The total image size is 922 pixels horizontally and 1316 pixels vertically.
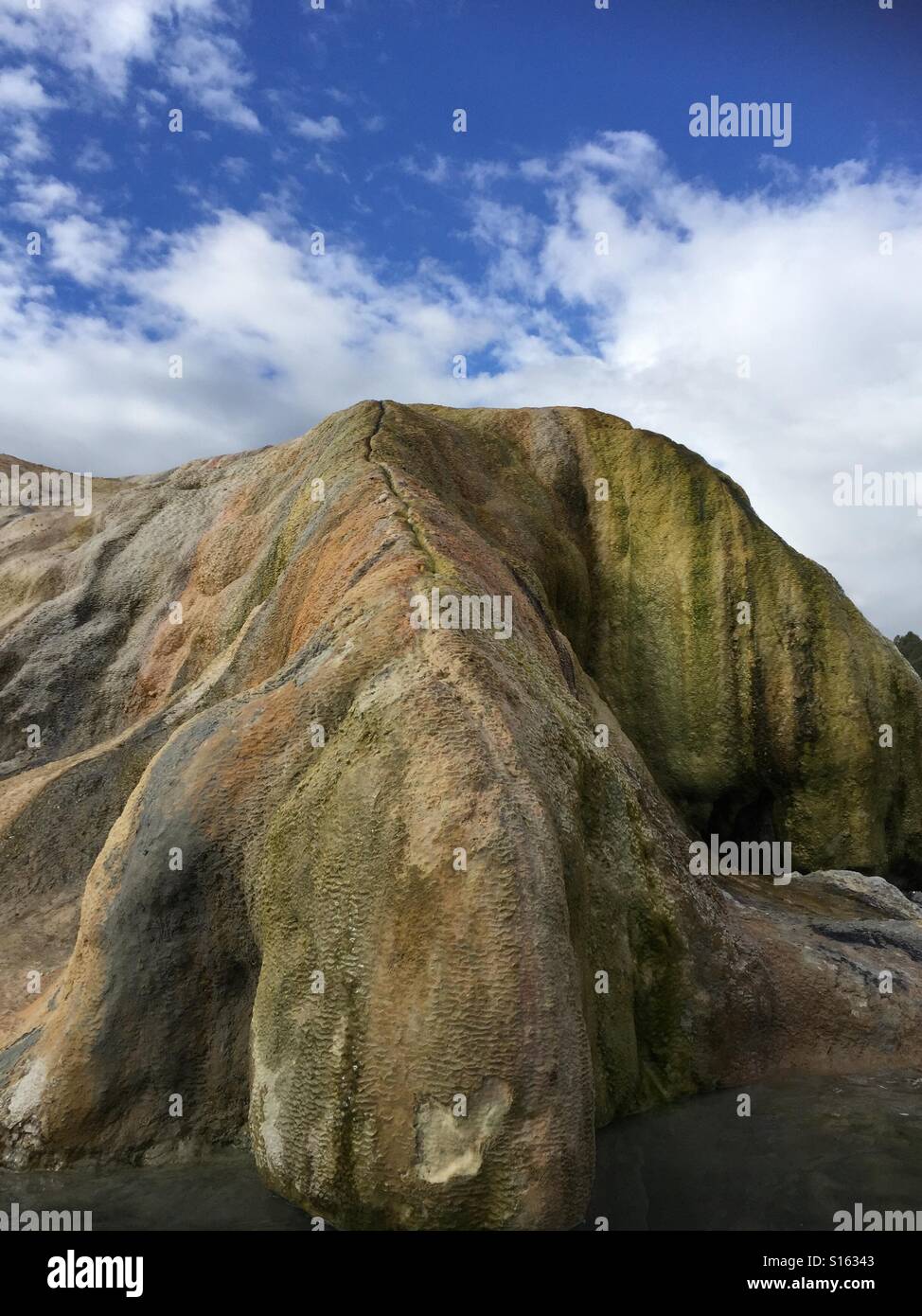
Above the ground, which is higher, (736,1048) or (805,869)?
(805,869)

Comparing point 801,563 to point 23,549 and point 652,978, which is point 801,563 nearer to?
point 652,978

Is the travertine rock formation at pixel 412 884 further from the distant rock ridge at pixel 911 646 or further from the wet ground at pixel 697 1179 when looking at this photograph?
the distant rock ridge at pixel 911 646

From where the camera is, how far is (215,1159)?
498cm

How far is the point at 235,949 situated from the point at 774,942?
10.8ft

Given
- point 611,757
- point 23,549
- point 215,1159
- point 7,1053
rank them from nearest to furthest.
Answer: point 215,1159, point 7,1053, point 611,757, point 23,549

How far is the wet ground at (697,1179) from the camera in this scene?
4.52 m

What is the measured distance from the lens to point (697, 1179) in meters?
4.91

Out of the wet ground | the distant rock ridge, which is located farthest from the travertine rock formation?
the distant rock ridge

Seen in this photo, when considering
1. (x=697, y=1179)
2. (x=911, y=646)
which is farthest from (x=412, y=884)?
(x=911, y=646)

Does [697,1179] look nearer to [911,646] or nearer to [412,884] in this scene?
[412,884]

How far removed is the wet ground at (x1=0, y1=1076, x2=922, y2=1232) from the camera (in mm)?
4523

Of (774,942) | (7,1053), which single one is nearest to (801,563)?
(774,942)

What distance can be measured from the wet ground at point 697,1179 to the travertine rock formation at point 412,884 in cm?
17

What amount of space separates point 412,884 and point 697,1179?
2.10m
